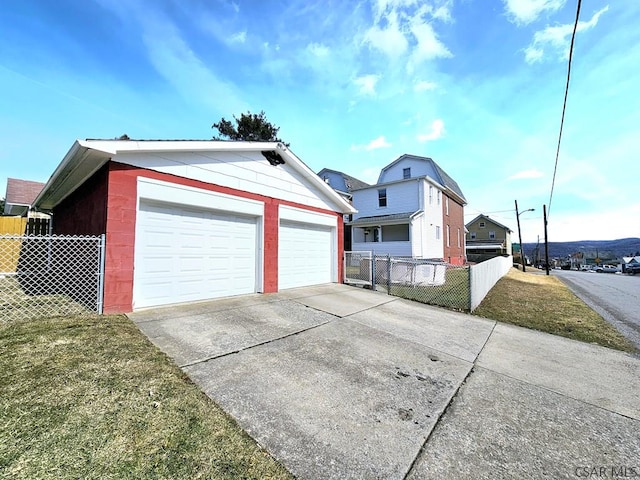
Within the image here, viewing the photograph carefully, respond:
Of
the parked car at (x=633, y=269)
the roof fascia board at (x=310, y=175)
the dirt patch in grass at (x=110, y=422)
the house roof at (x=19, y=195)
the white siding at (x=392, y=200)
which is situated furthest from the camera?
the parked car at (x=633, y=269)

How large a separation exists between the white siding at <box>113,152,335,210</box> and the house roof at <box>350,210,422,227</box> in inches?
395

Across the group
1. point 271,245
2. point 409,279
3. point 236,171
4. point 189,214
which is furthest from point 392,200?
point 189,214

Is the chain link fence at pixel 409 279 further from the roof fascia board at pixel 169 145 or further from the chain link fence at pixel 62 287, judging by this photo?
the chain link fence at pixel 62 287

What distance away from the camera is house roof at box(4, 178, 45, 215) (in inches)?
597

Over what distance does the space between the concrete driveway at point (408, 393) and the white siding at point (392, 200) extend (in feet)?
48.5

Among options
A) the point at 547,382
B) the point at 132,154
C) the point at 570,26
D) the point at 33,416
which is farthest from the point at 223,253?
the point at 570,26

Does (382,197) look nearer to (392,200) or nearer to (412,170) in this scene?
(392,200)

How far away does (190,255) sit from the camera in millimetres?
6156

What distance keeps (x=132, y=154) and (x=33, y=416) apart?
4580 millimetres

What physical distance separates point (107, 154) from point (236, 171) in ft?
9.04

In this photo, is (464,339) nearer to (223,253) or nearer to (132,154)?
(223,253)

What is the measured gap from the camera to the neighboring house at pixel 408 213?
18875mm

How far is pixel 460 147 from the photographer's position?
12.2m

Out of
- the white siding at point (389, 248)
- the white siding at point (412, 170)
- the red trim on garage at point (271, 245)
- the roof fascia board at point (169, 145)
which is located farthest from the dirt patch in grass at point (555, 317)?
the white siding at point (412, 170)
